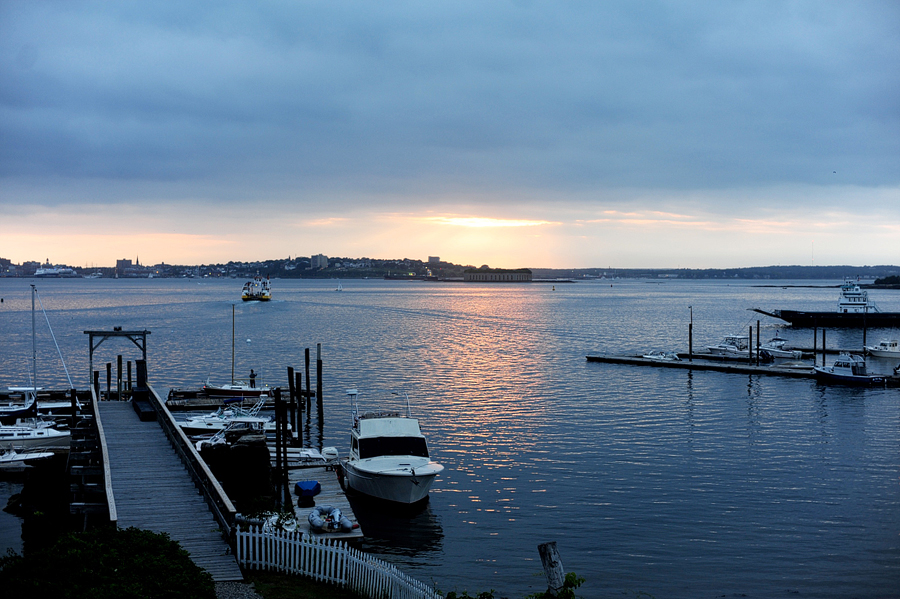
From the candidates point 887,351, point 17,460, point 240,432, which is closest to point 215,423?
point 240,432

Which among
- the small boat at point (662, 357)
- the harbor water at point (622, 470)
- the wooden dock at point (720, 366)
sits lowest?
the harbor water at point (622, 470)

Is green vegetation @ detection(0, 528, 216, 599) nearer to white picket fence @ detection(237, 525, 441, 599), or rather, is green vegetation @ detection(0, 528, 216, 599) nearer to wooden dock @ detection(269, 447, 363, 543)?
white picket fence @ detection(237, 525, 441, 599)

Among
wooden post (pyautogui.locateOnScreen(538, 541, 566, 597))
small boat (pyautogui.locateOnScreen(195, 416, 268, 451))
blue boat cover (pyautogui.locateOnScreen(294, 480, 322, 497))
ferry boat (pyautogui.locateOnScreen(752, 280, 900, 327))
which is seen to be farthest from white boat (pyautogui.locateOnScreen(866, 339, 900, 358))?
wooden post (pyautogui.locateOnScreen(538, 541, 566, 597))

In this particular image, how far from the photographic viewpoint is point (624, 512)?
25.3m

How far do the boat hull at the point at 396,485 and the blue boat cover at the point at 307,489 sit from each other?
8.12ft

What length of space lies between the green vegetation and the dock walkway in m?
2.44

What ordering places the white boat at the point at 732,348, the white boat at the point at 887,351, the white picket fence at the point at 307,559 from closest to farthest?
1. the white picket fence at the point at 307,559
2. the white boat at the point at 732,348
3. the white boat at the point at 887,351

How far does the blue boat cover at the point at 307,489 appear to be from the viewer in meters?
22.9

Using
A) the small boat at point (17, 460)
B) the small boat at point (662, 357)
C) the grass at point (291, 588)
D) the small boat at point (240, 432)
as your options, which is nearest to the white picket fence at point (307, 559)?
the grass at point (291, 588)

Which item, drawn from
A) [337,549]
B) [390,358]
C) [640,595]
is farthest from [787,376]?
[337,549]

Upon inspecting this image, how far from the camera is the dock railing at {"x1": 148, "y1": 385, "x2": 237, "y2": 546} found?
15.7m

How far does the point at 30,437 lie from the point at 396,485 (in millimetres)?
19905

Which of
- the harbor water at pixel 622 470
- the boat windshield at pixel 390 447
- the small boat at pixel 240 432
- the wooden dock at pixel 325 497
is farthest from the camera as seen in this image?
the small boat at pixel 240 432

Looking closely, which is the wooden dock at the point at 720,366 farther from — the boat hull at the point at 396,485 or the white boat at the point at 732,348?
the boat hull at the point at 396,485
